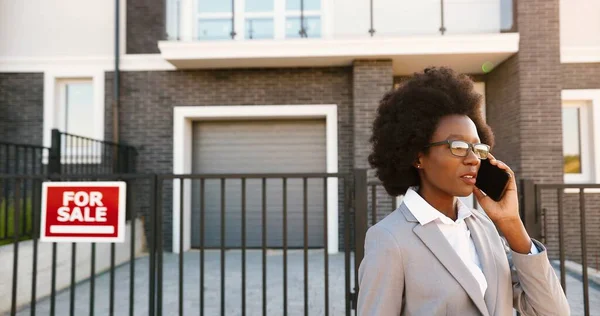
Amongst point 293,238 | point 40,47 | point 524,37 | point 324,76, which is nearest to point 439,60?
point 524,37

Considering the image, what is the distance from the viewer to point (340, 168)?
8805mm

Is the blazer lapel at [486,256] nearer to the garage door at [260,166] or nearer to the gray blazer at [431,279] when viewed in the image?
the gray blazer at [431,279]

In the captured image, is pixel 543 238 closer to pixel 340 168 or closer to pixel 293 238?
pixel 340 168

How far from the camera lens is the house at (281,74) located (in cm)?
795

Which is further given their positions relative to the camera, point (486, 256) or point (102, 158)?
point (102, 158)

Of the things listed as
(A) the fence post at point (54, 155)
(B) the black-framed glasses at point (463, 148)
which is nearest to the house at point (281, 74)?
(A) the fence post at point (54, 155)

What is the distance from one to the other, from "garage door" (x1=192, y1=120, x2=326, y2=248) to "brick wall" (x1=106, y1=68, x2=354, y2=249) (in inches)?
23.5

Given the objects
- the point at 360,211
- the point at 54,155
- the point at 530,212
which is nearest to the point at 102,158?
the point at 54,155

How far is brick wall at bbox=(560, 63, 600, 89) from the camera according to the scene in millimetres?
8570

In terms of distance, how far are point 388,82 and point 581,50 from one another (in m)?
4.08

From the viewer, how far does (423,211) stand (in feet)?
4.63

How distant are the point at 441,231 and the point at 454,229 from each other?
0.09 meters

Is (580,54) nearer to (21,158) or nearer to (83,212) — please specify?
(83,212)

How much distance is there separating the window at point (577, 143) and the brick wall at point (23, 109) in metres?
11.3
